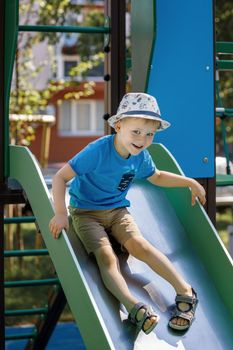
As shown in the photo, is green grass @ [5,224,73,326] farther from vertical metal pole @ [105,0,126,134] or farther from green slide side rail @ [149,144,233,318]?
green slide side rail @ [149,144,233,318]

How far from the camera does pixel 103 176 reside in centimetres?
375

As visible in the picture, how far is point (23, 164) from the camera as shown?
4.02 meters

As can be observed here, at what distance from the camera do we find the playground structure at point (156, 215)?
336cm

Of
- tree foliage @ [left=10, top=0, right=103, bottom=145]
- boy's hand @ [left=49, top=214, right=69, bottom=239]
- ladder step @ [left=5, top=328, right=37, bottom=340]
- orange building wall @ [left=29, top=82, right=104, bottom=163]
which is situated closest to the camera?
boy's hand @ [left=49, top=214, right=69, bottom=239]

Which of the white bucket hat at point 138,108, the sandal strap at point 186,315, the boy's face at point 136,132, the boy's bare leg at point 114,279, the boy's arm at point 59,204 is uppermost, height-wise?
the white bucket hat at point 138,108

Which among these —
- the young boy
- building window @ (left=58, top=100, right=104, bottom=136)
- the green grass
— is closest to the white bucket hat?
the young boy

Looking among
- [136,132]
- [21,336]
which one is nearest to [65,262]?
[136,132]

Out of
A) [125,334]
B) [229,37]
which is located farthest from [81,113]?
[125,334]

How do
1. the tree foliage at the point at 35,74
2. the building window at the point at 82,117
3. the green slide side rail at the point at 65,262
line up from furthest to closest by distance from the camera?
the building window at the point at 82,117 < the tree foliage at the point at 35,74 < the green slide side rail at the point at 65,262

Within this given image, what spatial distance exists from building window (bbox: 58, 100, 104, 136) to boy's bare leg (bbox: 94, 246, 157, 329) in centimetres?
2274

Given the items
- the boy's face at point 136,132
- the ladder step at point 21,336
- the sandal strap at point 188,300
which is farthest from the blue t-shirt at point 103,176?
the ladder step at point 21,336

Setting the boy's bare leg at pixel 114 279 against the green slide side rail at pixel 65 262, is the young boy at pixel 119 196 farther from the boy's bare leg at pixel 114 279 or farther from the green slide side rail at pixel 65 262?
the green slide side rail at pixel 65 262

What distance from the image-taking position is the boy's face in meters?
3.62

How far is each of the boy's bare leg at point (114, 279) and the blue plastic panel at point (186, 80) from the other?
1.32 metres
